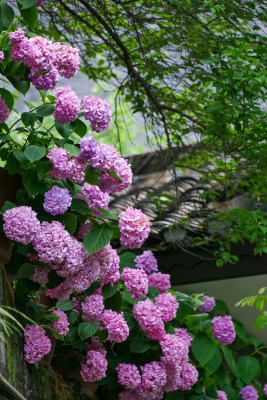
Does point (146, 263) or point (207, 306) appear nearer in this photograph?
point (146, 263)

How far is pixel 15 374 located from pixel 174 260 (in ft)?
9.01

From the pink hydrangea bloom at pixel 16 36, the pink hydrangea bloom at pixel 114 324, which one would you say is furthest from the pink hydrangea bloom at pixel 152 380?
the pink hydrangea bloom at pixel 16 36

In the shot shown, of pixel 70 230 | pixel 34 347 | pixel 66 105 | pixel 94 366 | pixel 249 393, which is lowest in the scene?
pixel 249 393

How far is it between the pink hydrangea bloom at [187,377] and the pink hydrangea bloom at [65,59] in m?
1.65

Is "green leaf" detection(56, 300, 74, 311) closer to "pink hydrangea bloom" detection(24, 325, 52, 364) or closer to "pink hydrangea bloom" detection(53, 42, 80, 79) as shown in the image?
"pink hydrangea bloom" detection(24, 325, 52, 364)

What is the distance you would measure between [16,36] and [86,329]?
3.95ft

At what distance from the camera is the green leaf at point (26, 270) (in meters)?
2.58

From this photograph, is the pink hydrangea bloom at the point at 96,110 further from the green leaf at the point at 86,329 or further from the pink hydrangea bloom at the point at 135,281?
the green leaf at the point at 86,329

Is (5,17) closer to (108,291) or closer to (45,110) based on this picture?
(45,110)

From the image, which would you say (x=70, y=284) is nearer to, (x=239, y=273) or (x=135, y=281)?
(x=135, y=281)

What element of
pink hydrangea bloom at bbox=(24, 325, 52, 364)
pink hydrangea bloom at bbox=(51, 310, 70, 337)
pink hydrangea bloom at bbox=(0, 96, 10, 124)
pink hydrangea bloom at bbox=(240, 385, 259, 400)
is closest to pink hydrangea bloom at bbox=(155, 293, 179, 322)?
pink hydrangea bloom at bbox=(51, 310, 70, 337)

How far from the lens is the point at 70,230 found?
8.38 feet

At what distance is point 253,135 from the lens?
3.81 meters

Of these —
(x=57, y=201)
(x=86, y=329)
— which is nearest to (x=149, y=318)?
(x=86, y=329)
